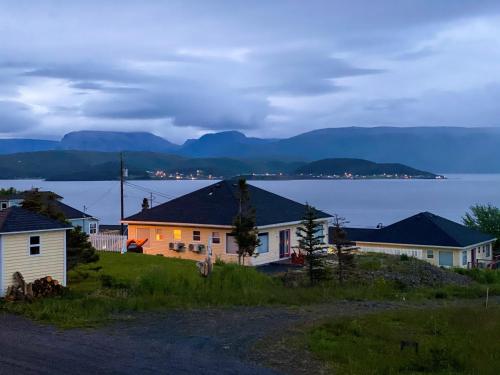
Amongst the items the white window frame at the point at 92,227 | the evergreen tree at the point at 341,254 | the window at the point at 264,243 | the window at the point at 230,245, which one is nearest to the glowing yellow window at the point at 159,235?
the window at the point at 230,245

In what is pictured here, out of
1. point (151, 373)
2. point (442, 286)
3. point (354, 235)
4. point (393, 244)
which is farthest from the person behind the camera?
point (354, 235)

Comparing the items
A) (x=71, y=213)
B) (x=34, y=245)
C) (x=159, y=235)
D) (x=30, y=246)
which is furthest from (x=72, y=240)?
(x=71, y=213)

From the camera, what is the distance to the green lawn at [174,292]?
1691 centimetres

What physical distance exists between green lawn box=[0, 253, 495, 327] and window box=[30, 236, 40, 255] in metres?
1.72

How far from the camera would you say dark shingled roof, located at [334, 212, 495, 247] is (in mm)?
42125

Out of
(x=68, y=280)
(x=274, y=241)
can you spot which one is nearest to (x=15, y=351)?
(x=68, y=280)

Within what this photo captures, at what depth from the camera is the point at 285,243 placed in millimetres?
36594

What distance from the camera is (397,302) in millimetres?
20875

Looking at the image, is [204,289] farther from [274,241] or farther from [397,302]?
[274,241]

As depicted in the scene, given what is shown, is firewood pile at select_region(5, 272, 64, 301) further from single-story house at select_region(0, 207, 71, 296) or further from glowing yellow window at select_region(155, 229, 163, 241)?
glowing yellow window at select_region(155, 229, 163, 241)

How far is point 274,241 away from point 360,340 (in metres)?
21.4

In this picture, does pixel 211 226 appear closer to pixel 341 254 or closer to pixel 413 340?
pixel 341 254

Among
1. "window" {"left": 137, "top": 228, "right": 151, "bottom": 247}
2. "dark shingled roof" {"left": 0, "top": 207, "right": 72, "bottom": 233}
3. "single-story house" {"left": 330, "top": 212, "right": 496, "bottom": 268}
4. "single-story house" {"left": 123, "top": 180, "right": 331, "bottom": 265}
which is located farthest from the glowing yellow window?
"dark shingled roof" {"left": 0, "top": 207, "right": 72, "bottom": 233}

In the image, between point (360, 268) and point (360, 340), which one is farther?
point (360, 268)
